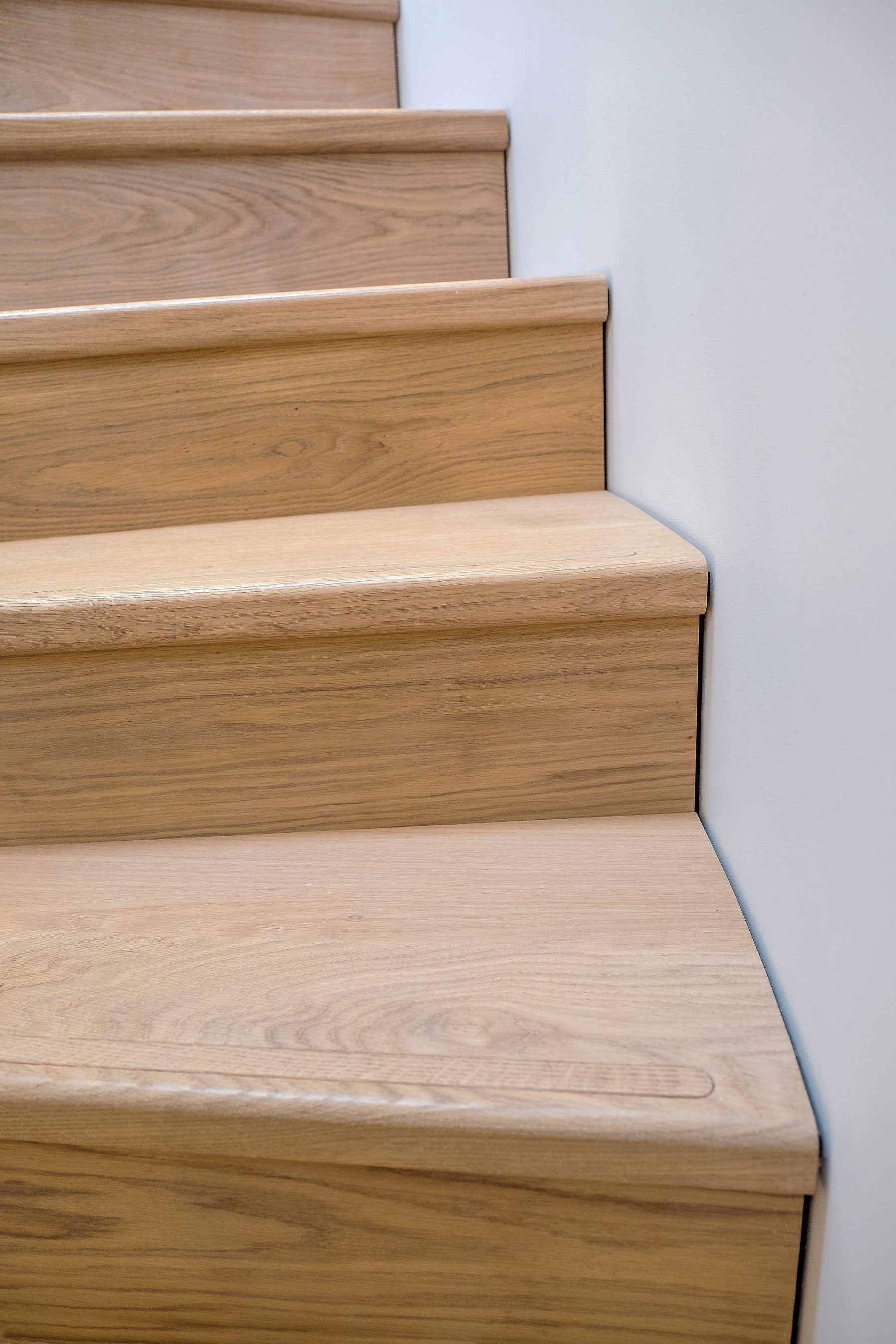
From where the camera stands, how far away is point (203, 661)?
60 cm

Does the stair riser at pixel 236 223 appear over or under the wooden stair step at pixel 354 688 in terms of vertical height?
over

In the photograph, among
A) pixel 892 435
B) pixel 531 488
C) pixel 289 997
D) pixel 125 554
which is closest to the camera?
pixel 892 435

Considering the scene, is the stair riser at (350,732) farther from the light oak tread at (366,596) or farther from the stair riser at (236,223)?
the stair riser at (236,223)

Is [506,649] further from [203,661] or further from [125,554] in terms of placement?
[125,554]

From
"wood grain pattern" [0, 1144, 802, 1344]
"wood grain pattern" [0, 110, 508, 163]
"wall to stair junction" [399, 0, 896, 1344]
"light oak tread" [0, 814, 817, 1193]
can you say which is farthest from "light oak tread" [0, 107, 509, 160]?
"wood grain pattern" [0, 1144, 802, 1344]

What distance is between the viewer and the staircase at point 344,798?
0.42m

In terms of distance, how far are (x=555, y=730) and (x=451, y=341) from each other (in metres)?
0.36

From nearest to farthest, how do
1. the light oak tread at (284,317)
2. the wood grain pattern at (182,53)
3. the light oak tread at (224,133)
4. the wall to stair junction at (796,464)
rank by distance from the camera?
the wall to stair junction at (796,464) < the light oak tread at (284,317) < the light oak tread at (224,133) < the wood grain pattern at (182,53)

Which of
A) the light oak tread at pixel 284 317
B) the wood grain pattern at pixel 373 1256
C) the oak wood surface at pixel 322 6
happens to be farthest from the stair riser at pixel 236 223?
the wood grain pattern at pixel 373 1256

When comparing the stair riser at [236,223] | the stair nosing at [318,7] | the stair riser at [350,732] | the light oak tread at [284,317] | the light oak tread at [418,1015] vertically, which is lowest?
the light oak tread at [418,1015]

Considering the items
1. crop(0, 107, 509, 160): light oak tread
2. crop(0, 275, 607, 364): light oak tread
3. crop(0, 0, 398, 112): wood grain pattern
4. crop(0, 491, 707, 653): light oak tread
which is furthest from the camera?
crop(0, 0, 398, 112): wood grain pattern

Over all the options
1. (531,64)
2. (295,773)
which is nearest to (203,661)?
(295,773)

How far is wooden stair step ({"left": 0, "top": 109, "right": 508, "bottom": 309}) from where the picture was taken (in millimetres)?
939

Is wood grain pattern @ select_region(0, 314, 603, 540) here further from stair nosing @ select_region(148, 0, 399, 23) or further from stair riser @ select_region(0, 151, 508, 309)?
stair nosing @ select_region(148, 0, 399, 23)
